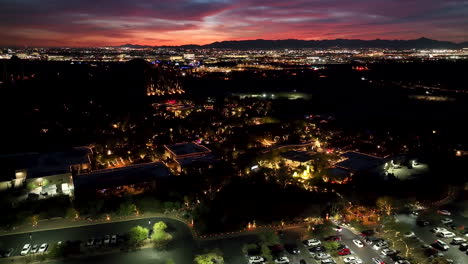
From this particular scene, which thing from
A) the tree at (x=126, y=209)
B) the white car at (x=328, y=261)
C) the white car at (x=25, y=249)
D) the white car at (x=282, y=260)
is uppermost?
the tree at (x=126, y=209)

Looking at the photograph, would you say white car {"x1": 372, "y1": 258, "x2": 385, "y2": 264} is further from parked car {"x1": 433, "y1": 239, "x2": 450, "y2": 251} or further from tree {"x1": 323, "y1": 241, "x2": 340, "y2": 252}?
parked car {"x1": 433, "y1": 239, "x2": 450, "y2": 251}

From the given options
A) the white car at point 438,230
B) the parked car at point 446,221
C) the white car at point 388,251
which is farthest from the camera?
the parked car at point 446,221

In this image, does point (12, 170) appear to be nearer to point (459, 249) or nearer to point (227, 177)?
point (227, 177)

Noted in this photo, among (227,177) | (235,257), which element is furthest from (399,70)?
(235,257)

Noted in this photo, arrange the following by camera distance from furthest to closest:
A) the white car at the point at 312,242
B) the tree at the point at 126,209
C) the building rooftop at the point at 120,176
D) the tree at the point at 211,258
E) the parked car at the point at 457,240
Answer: the building rooftop at the point at 120,176 < the tree at the point at 126,209 < the parked car at the point at 457,240 < the white car at the point at 312,242 < the tree at the point at 211,258

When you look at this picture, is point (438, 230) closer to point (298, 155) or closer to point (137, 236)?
point (298, 155)

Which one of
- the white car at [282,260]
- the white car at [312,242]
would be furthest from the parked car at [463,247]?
the white car at [282,260]

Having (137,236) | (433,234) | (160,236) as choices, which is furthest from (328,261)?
(137,236)

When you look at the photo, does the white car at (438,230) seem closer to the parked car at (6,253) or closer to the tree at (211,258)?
the tree at (211,258)
